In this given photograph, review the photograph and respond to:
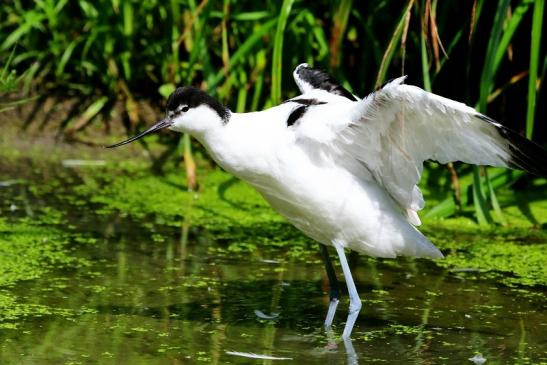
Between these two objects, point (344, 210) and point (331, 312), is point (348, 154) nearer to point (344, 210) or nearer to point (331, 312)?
point (344, 210)

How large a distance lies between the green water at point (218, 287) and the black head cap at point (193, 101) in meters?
0.80

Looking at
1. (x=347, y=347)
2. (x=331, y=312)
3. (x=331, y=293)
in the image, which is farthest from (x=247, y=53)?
(x=347, y=347)

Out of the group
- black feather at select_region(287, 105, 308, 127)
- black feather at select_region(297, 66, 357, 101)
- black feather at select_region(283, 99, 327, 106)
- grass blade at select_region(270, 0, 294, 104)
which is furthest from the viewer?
grass blade at select_region(270, 0, 294, 104)

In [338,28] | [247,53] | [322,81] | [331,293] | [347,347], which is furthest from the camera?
[247,53]

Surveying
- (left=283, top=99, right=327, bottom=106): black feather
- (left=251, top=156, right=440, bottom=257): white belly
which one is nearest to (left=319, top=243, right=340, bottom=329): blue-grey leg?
(left=251, top=156, right=440, bottom=257): white belly

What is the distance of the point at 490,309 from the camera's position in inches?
181

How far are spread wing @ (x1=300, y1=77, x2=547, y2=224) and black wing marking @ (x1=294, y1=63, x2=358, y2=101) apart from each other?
1.73ft

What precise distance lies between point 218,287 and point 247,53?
2.03m

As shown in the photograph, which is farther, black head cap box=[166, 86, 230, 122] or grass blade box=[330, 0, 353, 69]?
grass blade box=[330, 0, 353, 69]

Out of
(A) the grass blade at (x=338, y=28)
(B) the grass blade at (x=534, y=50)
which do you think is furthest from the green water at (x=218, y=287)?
(A) the grass blade at (x=338, y=28)

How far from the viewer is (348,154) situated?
4309 mm

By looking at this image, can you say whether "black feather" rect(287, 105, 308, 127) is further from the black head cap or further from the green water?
the green water

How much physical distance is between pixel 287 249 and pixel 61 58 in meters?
2.55

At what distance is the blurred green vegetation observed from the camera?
20.2ft
